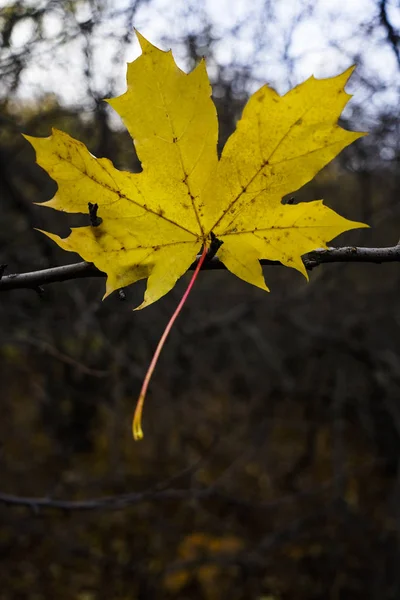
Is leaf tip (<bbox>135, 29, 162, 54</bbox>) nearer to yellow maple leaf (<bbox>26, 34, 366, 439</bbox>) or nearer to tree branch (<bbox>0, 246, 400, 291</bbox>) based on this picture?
yellow maple leaf (<bbox>26, 34, 366, 439</bbox>)

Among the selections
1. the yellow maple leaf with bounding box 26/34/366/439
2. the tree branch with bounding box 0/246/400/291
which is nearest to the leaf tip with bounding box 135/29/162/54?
the yellow maple leaf with bounding box 26/34/366/439

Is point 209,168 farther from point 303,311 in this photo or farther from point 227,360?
point 227,360

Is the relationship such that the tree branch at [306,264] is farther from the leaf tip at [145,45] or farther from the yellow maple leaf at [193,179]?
the leaf tip at [145,45]

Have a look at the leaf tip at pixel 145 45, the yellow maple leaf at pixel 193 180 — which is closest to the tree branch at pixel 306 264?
the yellow maple leaf at pixel 193 180

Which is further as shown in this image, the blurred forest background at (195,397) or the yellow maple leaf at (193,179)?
the blurred forest background at (195,397)

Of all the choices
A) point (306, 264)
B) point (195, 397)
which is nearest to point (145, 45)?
point (306, 264)
